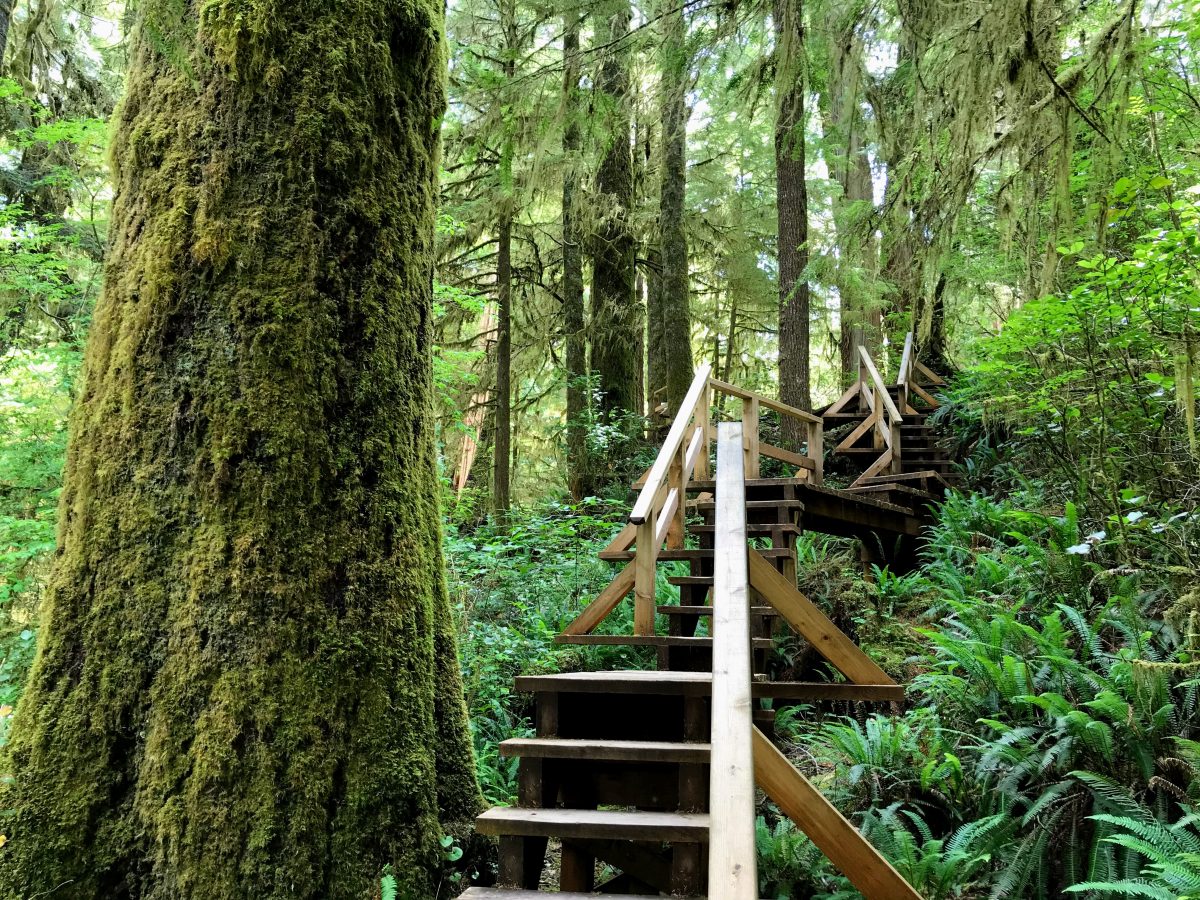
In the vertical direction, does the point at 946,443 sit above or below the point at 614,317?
below

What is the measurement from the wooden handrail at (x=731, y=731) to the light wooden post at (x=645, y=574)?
81cm

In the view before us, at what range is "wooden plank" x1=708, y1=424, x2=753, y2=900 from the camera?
Answer: 162cm

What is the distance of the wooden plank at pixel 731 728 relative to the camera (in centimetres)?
162

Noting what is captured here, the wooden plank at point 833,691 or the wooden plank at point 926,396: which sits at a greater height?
the wooden plank at point 926,396

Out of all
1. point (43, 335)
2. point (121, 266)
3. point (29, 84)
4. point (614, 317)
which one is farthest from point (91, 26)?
point (121, 266)

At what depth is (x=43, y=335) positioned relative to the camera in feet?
32.5

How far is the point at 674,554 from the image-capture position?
526cm

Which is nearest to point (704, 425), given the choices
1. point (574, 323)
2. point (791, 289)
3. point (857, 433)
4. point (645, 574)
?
point (645, 574)

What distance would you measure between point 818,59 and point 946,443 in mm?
5378

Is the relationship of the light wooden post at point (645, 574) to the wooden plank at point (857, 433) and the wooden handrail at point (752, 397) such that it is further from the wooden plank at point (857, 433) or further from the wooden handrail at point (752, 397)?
the wooden plank at point (857, 433)

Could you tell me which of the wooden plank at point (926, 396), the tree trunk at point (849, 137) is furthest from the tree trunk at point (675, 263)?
the wooden plank at point (926, 396)

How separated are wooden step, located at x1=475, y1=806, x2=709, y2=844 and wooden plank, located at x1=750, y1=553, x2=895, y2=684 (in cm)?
100

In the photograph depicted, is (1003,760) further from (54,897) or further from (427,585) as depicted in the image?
(54,897)

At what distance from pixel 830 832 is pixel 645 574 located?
1.80 metres
